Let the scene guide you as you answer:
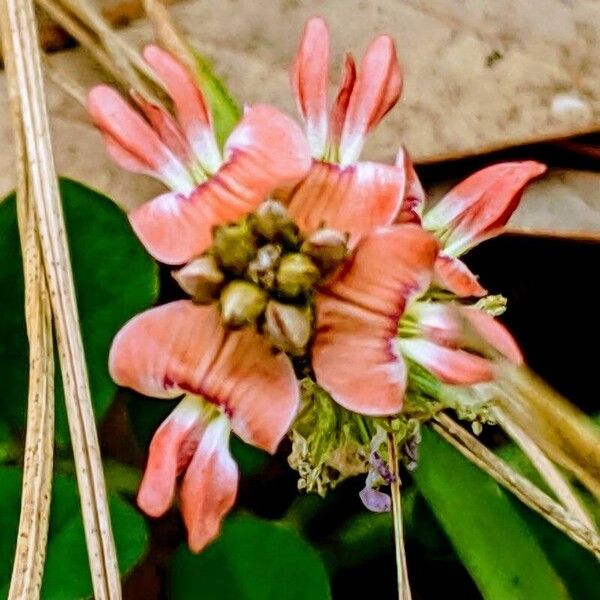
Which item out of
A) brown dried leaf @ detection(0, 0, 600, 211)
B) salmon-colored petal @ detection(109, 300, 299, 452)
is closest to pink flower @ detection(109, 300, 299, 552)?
salmon-colored petal @ detection(109, 300, 299, 452)

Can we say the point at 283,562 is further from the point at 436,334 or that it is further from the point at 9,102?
the point at 9,102

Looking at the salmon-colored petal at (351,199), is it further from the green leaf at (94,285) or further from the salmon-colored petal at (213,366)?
the green leaf at (94,285)

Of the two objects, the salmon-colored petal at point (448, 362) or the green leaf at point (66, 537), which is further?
the green leaf at point (66, 537)

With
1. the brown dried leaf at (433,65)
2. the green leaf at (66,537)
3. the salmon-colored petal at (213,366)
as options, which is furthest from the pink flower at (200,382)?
the brown dried leaf at (433,65)

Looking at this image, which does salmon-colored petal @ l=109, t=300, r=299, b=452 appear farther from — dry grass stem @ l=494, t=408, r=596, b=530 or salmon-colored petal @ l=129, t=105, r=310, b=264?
dry grass stem @ l=494, t=408, r=596, b=530

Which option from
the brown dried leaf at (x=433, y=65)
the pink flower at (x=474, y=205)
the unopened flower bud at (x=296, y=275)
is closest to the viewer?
the unopened flower bud at (x=296, y=275)

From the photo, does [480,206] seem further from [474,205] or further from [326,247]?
[326,247]

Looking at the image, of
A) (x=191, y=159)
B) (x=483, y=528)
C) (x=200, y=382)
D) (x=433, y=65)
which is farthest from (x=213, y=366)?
(x=433, y=65)
